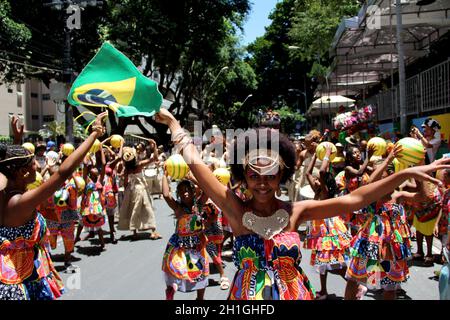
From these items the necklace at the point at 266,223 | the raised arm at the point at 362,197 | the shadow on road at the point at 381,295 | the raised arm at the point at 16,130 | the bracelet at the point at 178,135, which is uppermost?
the raised arm at the point at 16,130

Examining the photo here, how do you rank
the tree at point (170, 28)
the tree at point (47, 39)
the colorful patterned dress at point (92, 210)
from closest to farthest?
1. the colorful patterned dress at point (92, 210)
2. the tree at point (47, 39)
3. the tree at point (170, 28)

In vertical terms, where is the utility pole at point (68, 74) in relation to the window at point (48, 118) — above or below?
below

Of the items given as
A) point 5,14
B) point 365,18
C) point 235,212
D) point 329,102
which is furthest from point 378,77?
point 235,212

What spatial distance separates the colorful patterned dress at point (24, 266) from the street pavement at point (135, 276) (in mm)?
2360

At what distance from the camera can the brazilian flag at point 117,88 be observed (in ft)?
10.5

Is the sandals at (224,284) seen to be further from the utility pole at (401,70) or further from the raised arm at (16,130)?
the utility pole at (401,70)

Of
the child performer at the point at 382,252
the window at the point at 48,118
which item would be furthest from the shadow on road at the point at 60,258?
the window at the point at 48,118

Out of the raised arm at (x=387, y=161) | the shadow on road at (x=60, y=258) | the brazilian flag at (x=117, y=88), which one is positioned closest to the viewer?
the brazilian flag at (x=117, y=88)

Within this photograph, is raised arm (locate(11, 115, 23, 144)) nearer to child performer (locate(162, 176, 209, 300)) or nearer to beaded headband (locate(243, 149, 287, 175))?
child performer (locate(162, 176, 209, 300))

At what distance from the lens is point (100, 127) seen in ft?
10.1

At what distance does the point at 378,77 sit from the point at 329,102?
2.67 m

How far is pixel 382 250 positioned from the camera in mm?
4672

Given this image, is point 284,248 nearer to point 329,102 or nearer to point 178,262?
point 178,262

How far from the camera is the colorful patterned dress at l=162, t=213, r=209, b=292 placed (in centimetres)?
475
